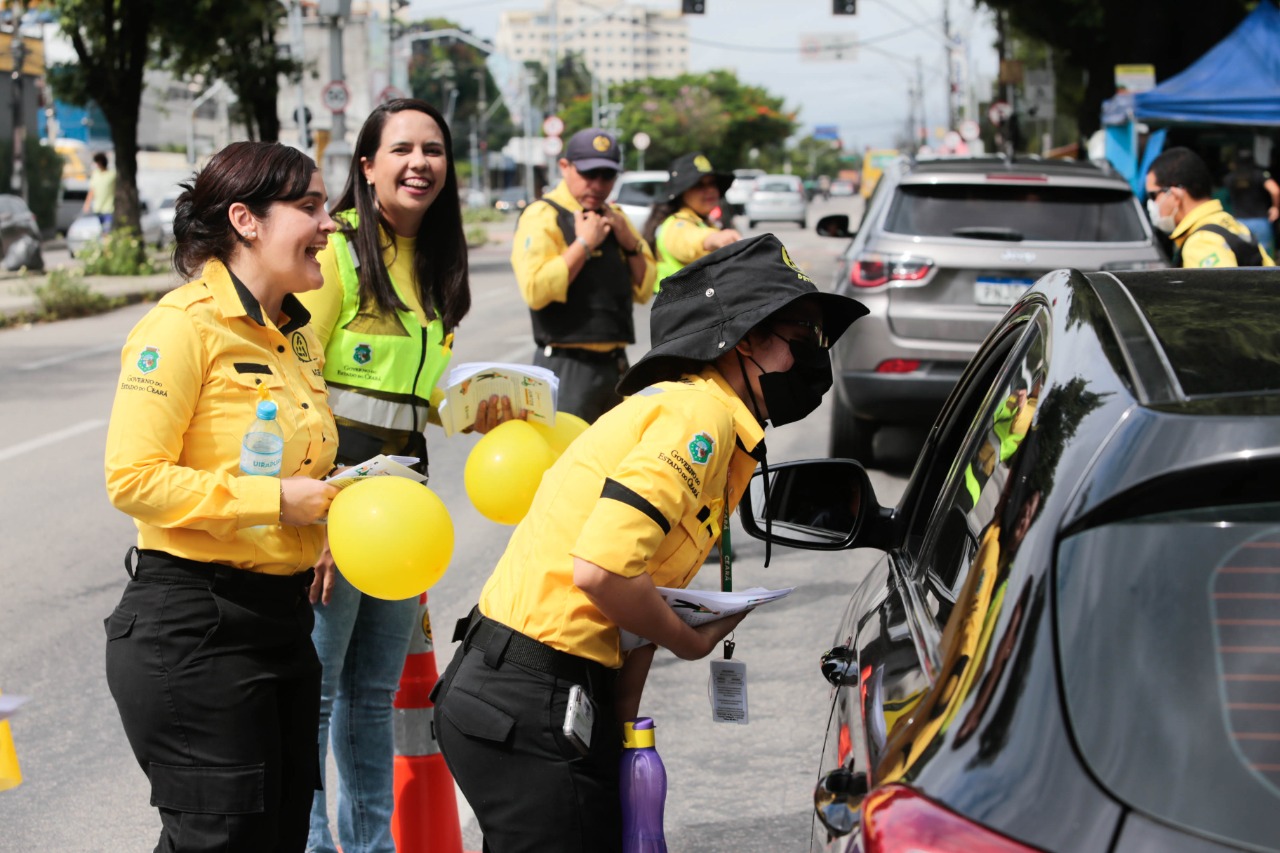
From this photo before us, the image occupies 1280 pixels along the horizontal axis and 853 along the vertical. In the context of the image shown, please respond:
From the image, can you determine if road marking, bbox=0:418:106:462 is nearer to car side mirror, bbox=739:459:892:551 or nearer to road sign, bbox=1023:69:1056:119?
car side mirror, bbox=739:459:892:551

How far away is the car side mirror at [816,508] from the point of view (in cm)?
290

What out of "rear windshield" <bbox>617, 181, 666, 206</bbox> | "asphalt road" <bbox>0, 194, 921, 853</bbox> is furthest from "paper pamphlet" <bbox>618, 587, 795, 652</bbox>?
"rear windshield" <bbox>617, 181, 666, 206</bbox>

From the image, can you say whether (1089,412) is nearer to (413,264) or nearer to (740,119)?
(413,264)

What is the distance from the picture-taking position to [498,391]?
3516 mm

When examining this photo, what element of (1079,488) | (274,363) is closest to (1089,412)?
(1079,488)

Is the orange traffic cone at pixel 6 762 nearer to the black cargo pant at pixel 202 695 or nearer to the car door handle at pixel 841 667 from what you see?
the black cargo pant at pixel 202 695

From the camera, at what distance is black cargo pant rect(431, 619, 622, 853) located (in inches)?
94.9

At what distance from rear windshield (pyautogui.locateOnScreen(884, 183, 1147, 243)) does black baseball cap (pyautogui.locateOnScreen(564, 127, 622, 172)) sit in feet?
9.20

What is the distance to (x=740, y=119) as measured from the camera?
93.8 metres

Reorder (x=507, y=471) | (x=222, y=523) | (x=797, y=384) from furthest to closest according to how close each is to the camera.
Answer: (x=507, y=471) → (x=222, y=523) → (x=797, y=384)

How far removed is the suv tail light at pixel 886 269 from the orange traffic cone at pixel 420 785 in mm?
4920

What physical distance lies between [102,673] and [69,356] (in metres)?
9.62

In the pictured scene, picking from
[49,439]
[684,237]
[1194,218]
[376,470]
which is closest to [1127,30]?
[1194,218]

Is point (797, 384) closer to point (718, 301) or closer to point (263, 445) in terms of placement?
point (718, 301)
